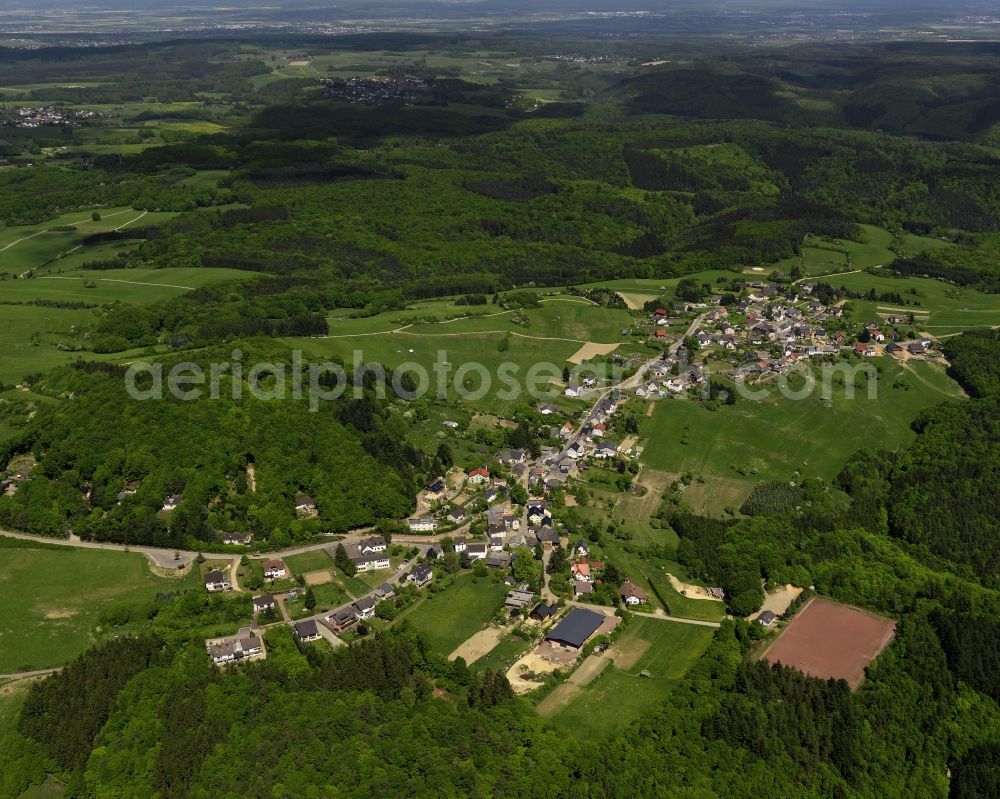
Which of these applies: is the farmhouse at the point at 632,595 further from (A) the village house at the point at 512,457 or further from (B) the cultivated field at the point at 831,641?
(A) the village house at the point at 512,457

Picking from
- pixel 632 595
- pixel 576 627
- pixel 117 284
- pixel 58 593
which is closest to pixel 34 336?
pixel 117 284

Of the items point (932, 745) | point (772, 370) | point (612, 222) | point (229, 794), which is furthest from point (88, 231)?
point (932, 745)

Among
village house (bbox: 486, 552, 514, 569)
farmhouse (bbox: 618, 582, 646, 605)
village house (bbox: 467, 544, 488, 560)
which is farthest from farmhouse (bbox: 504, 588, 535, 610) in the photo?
farmhouse (bbox: 618, 582, 646, 605)

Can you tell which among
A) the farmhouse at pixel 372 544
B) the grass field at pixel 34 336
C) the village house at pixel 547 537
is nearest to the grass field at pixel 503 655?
the village house at pixel 547 537

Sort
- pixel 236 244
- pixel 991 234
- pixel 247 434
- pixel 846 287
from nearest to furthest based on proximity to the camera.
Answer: pixel 247 434 → pixel 846 287 → pixel 236 244 → pixel 991 234

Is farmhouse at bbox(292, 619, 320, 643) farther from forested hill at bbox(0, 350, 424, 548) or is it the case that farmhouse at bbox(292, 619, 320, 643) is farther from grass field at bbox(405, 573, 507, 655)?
forested hill at bbox(0, 350, 424, 548)

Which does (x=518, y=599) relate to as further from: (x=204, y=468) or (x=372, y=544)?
(x=204, y=468)

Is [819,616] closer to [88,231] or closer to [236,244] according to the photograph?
[236,244]
